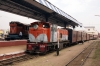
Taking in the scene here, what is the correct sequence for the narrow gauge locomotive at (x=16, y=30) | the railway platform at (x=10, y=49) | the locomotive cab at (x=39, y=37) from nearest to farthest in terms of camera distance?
the railway platform at (x=10, y=49) < the locomotive cab at (x=39, y=37) < the narrow gauge locomotive at (x=16, y=30)

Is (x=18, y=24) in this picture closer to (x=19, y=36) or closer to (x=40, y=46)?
(x=19, y=36)

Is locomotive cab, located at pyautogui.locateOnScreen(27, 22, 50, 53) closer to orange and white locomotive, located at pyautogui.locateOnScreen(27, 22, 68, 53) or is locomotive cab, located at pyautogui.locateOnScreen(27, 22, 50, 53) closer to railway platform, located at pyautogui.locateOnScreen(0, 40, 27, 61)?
orange and white locomotive, located at pyautogui.locateOnScreen(27, 22, 68, 53)

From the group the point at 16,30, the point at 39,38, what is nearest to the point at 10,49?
the point at 39,38

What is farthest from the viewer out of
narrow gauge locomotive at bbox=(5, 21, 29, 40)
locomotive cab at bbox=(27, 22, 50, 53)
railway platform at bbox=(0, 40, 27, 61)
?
narrow gauge locomotive at bbox=(5, 21, 29, 40)

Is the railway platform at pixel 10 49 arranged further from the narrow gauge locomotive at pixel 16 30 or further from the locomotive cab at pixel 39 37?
the narrow gauge locomotive at pixel 16 30

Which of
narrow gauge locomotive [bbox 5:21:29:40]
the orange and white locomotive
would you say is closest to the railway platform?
the orange and white locomotive

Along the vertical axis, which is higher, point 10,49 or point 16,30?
point 16,30

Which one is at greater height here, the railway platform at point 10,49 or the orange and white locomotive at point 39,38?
the orange and white locomotive at point 39,38

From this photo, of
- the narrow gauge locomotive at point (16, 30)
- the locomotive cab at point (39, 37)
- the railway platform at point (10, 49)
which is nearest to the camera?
the railway platform at point (10, 49)

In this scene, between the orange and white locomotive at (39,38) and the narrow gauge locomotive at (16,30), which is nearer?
the orange and white locomotive at (39,38)

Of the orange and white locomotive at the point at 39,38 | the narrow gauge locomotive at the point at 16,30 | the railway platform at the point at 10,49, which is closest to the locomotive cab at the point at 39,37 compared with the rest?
the orange and white locomotive at the point at 39,38

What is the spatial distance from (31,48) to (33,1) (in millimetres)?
6052

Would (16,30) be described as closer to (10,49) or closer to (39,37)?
(10,49)

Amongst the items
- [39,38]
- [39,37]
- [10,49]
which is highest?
[39,37]
